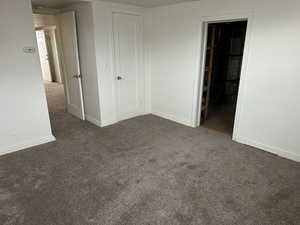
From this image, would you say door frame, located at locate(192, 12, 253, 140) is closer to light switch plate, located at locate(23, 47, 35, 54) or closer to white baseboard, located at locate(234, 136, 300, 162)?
white baseboard, located at locate(234, 136, 300, 162)

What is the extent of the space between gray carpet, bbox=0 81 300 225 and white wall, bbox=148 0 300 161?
321 millimetres

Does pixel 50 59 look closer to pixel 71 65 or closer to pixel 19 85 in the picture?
pixel 71 65

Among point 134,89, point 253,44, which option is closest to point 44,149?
point 134,89

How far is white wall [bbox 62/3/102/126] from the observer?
3.51m

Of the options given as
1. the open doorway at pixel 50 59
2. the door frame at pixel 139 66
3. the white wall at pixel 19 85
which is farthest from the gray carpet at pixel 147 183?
the open doorway at pixel 50 59

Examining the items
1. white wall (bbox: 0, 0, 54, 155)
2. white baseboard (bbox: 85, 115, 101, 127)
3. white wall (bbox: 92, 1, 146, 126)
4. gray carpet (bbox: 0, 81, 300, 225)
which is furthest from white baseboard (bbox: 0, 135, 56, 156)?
white wall (bbox: 92, 1, 146, 126)

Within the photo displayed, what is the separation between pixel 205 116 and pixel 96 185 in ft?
8.98

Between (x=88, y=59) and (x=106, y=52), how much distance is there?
381 millimetres

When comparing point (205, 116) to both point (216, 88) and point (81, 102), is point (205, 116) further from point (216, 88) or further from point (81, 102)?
point (81, 102)

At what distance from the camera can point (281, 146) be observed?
2867mm

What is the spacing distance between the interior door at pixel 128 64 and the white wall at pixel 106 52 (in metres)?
0.11

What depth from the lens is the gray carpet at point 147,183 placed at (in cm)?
189

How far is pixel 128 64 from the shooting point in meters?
4.14

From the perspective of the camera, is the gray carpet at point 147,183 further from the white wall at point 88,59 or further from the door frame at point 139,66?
the door frame at point 139,66
